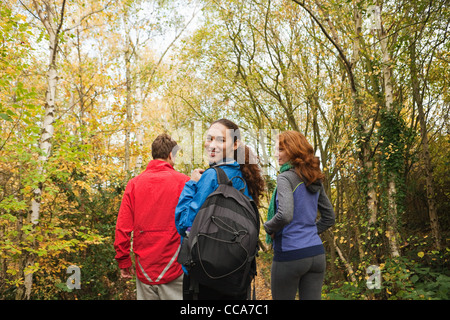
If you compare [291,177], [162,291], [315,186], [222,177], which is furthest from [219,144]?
[162,291]

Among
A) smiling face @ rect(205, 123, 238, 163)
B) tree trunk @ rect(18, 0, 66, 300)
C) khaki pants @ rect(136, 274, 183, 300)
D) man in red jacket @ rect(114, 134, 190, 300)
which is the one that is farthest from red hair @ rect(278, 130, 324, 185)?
tree trunk @ rect(18, 0, 66, 300)

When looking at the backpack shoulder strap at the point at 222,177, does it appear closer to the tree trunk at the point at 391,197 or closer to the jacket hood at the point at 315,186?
the jacket hood at the point at 315,186

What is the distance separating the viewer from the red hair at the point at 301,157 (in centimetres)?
248

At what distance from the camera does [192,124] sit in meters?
16.0

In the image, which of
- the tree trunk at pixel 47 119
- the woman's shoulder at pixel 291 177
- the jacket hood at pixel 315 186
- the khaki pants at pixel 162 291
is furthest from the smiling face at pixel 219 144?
the tree trunk at pixel 47 119

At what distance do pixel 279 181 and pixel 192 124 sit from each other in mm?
13823

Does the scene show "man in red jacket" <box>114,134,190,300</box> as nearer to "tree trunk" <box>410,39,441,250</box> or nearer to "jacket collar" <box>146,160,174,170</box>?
"jacket collar" <box>146,160,174,170</box>

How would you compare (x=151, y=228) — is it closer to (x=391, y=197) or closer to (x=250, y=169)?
(x=250, y=169)

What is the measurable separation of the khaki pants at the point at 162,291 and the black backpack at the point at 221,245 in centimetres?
92

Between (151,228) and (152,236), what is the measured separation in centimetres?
7

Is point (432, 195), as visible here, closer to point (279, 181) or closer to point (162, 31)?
point (279, 181)

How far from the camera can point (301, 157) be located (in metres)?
2.52
